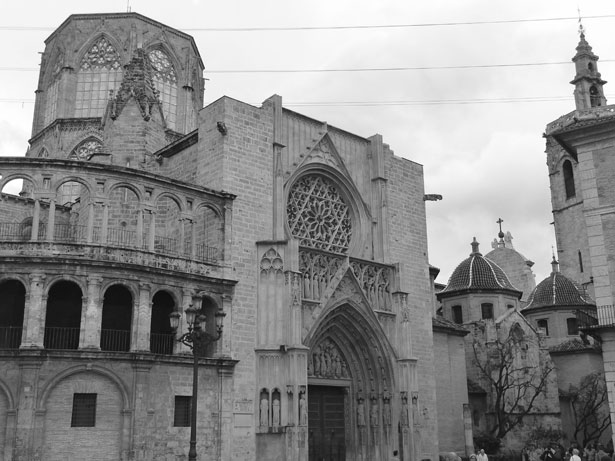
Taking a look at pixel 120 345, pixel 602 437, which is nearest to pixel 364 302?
pixel 120 345

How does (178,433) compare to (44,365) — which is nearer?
(44,365)

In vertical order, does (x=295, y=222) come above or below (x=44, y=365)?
above

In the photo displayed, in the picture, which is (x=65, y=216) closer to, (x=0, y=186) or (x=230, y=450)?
(x=0, y=186)

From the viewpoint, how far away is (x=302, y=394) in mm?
23547

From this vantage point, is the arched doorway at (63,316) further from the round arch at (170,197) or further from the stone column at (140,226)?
the round arch at (170,197)

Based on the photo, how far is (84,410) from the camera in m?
19.8

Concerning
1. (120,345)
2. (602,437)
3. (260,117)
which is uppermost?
(260,117)

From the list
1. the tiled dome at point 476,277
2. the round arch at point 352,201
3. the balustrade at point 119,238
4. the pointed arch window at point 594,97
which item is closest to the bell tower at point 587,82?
the pointed arch window at point 594,97

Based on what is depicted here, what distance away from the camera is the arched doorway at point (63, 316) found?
20.9 m

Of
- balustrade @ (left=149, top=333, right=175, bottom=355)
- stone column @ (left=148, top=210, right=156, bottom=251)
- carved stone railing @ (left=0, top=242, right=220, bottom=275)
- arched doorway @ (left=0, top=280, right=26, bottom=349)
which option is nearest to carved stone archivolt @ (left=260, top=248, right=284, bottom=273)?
carved stone railing @ (left=0, top=242, right=220, bottom=275)

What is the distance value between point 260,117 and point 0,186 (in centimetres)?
944

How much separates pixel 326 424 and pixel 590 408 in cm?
2066

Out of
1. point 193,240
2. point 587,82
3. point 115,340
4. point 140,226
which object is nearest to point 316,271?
point 193,240

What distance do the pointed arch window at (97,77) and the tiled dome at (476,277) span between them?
2251 centimetres
